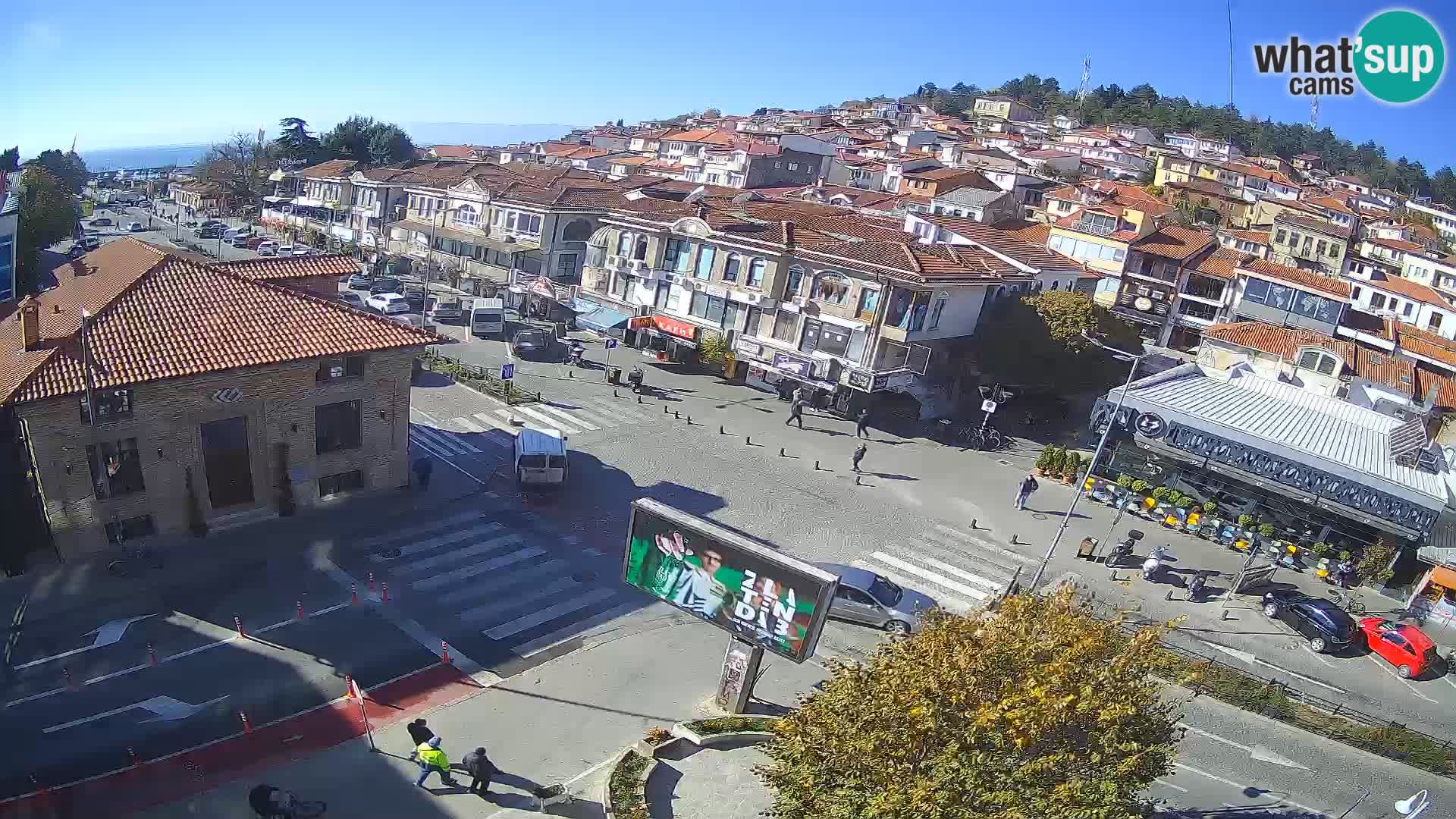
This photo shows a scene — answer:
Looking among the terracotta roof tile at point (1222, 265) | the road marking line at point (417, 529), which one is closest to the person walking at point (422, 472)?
the road marking line at point (417, 529)

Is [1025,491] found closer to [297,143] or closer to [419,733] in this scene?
[419,733]

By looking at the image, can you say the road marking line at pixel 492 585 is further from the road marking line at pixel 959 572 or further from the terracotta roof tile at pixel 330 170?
the terracotta roof tile at pixel 330 170

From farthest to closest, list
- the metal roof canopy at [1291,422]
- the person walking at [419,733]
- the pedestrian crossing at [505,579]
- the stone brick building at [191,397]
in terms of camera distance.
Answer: the metal roof canopy at [1291,422] < the pedestrian crossing at [505,579] < the stone brick building at [191,397] < the person walking at [419,733]

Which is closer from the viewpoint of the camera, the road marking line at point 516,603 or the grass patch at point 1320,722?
the grass patch at point 1320,722

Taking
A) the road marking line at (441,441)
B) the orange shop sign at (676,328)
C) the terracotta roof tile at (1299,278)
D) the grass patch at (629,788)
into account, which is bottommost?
the grass patch at (629,788)

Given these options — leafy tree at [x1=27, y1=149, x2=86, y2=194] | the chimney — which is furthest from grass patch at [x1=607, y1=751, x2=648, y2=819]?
leafy tree at [x1=27, y1=149, x2=86, y2=194]

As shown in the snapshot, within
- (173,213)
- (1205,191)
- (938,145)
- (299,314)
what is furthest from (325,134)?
(1205,191)

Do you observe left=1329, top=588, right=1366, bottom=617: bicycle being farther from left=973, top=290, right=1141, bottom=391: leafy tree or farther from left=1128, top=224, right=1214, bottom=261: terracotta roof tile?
left=1128, top=224, right=1214, bottom=261: terracotta roof tile
